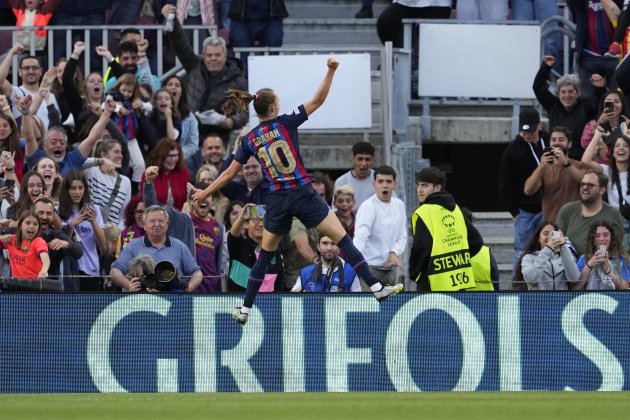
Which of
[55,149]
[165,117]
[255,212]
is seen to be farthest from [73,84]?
[255,212]

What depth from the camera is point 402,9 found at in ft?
60.4

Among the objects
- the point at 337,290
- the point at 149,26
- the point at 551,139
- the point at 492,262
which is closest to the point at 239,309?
the point at 337,290

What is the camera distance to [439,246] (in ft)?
43.6

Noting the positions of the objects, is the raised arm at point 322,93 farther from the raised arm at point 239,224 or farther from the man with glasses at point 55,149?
the man with glasses at point 55,149

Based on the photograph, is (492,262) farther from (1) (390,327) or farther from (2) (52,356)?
(2) (52,356)

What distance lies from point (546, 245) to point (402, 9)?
5544mm

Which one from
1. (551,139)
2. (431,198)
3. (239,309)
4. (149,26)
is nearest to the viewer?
(239,309)

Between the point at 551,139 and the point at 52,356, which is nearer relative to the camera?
the point at 52,356

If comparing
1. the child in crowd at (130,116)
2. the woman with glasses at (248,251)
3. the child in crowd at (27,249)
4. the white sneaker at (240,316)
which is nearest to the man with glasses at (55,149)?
the child in crowd at (130,116)

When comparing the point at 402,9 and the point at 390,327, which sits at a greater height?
the point at 402,9

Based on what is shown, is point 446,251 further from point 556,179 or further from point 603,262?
point 556,179

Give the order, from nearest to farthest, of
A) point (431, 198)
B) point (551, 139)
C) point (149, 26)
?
point (431, 198) < point (551, 139) < point (149, 26)

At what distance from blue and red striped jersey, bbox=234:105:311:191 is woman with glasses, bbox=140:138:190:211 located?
148 inches

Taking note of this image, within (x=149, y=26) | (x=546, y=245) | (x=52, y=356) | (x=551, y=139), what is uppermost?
(x=149, y=26)
